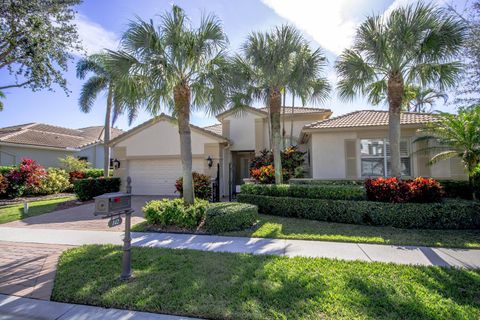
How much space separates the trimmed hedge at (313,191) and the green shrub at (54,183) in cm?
1578

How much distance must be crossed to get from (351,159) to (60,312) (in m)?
12.9

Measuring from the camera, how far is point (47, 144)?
21.3m

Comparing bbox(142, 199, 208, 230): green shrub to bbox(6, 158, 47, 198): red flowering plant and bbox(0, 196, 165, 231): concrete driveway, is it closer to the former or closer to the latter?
bbox(0, 196, 165, 231): concrete driveway

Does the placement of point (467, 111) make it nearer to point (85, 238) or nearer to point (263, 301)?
point (263, 301)

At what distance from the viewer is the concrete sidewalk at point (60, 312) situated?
3.31 metres

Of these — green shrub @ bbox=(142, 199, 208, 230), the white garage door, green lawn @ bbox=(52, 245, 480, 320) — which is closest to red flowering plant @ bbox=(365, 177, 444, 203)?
green lawn @ bbox=(52, 245, 480, 320)

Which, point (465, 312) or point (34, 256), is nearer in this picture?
point (465, 312)

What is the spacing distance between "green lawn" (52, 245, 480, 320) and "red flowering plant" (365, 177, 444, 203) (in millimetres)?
3820

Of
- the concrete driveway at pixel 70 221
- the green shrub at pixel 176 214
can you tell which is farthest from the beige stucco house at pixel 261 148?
the concrete driveway at pixel 70 221

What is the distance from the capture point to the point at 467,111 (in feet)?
30.0

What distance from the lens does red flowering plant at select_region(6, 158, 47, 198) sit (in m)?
15.3

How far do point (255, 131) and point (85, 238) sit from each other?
1249 centimetres

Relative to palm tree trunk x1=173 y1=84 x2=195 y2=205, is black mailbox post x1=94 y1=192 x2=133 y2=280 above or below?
below

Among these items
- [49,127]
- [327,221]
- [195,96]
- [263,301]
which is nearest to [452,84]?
[327,221]
